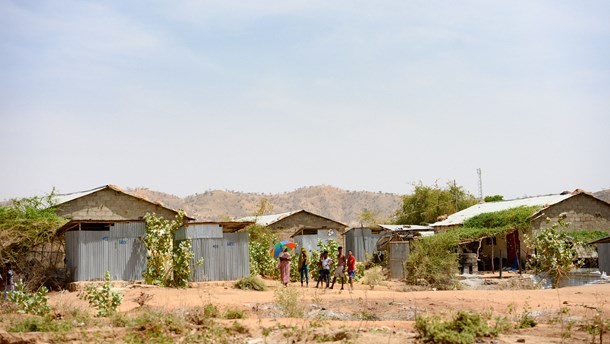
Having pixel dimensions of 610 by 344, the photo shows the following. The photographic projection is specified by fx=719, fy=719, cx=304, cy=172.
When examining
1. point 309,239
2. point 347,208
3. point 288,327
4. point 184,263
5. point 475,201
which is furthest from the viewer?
point 347,208

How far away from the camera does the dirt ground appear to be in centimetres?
1209

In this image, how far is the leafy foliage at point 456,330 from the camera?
11430 millimetres

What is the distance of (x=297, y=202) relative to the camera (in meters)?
102

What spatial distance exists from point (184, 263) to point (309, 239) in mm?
11691

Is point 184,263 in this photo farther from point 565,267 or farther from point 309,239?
point 565,267

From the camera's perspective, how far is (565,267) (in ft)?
86.7

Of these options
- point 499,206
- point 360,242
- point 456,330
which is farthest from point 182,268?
point 499,206

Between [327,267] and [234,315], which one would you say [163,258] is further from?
[234,315]

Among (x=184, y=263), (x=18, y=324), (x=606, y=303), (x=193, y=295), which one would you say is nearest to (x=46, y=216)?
(x=184, y=263)

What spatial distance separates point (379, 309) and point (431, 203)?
117ft

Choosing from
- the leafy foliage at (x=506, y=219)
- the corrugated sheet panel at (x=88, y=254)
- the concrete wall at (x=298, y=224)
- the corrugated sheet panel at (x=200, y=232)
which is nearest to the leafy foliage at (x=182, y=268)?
the corrugated sheet panel at (x=200, y=232)

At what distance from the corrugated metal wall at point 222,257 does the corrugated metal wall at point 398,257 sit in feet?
23.1

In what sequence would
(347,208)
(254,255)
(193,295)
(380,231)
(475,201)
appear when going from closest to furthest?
(193,295), (254,255), (380,231), (475,201), (347,208)

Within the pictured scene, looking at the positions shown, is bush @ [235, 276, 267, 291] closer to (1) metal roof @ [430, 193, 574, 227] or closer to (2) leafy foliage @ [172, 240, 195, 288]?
(2) leafy foliage @ [172, 240, 195, 288]
